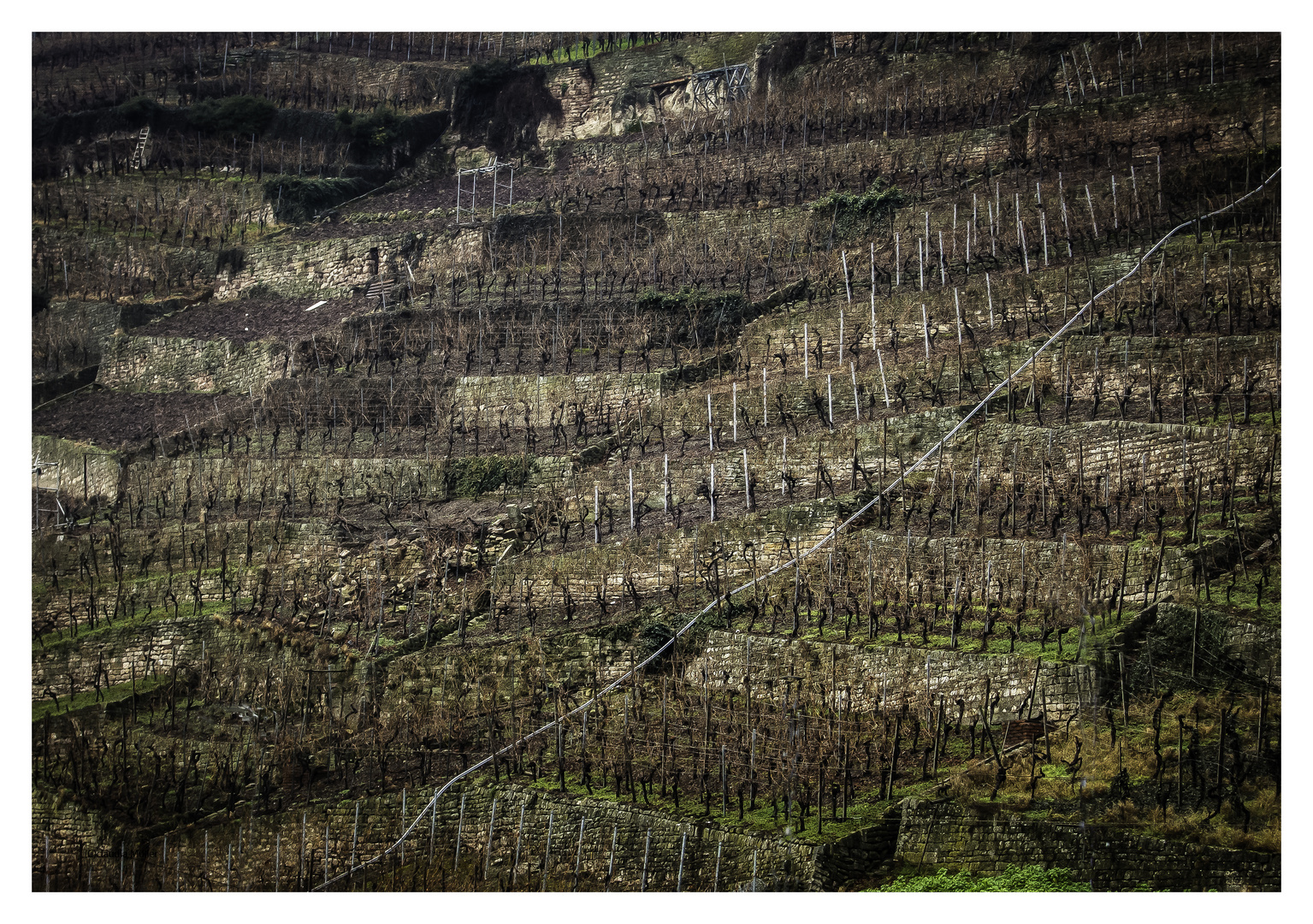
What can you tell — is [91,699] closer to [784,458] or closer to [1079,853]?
[784,458]

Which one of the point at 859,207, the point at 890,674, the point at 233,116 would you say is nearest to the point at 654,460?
the point at 890,674

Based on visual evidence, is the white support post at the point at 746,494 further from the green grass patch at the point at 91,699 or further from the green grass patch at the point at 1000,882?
the green grass patch at the point at 91,699

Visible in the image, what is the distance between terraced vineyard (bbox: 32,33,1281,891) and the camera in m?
11.8

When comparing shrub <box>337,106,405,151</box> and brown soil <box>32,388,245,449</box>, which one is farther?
shrub <box>337,106,405,151</box>

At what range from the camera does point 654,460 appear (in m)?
14.8

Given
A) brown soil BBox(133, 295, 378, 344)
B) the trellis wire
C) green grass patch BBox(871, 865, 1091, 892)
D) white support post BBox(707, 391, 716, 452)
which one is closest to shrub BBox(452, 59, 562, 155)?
brown soil BBox(133, 295, 378, 344)

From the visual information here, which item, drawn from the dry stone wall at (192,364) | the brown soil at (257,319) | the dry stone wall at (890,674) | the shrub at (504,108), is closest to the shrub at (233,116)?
the brown soil at (257,319)

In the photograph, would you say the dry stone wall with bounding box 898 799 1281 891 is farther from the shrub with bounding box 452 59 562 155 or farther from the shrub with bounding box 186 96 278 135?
the shrub with bounding box 186 96 278 135

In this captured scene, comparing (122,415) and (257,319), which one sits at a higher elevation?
(257,319)

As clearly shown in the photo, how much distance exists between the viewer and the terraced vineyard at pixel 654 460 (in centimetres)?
1180

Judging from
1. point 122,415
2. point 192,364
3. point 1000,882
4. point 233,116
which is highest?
point 233,116

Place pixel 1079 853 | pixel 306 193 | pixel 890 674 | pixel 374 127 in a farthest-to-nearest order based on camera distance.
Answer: pixel 374 127 < pixel 306 193 < pixel 890 674 < pixel 1079 853

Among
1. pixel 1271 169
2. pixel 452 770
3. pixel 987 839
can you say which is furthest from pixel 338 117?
pixel 987 839

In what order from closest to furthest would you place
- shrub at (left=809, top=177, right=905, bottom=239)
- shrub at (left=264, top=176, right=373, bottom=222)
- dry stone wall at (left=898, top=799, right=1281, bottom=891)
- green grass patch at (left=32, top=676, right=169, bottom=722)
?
1. dry stone wall at (left=898, top=799, right=1281, bottom=891)
2. green grass patch at (left=32, top=676, right=169, bottom=722)
3. shrub at (left=809, top=177, right=905, bottom=239)
4. shrub at (left=264, top=176, right=373, bottom=222)
